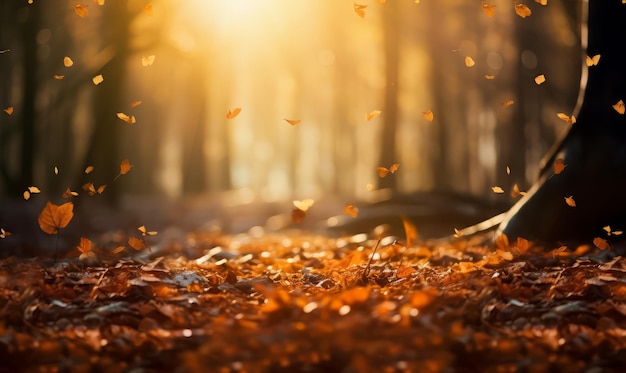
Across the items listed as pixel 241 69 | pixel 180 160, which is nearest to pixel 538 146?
pixel 241 69

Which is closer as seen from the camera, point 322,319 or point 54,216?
point 322,319

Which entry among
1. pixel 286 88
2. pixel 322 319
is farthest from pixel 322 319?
pixel 286 88

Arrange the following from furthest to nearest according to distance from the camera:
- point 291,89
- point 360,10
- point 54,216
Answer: point 291,89, point 360,10, point 54,216

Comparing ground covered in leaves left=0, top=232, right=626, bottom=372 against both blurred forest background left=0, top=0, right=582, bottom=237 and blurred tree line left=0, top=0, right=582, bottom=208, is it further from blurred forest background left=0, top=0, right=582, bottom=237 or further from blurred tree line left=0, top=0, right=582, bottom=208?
blurred forest background left=0, top=0, right=582, bottom=237

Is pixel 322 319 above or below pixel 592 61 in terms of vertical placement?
below

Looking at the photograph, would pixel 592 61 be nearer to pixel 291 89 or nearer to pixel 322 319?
pixel 322 319

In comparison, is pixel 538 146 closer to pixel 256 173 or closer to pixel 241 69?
pixel 241 69

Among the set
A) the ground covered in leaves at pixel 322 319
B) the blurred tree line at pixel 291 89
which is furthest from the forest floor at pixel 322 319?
the blurred tree line at pixel 291 89

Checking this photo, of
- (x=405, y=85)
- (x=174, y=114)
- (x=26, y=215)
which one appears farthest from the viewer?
(x=174, y=114)
